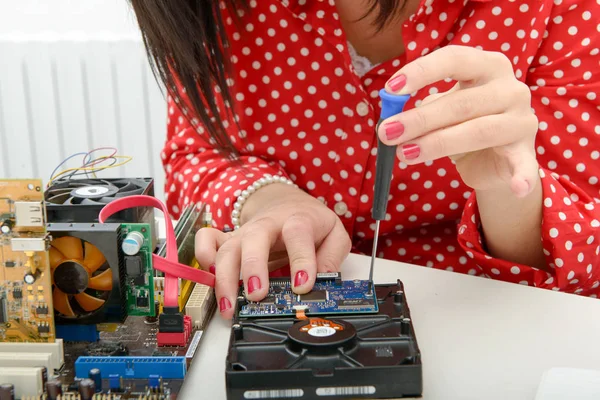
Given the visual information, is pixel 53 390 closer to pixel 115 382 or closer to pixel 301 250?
pixel 115 382

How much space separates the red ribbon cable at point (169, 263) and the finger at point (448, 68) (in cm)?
29

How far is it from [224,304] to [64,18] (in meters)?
1.63

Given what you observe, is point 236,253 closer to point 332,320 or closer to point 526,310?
point 332,320

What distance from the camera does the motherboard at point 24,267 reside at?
64cm

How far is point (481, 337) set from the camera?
740 mm

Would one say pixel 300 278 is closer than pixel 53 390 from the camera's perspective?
No

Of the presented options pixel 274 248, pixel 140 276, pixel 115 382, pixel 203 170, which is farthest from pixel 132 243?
pixel 203 170

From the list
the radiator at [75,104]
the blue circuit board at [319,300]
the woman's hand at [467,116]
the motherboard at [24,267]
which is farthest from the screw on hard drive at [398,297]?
the radiator at [75,104]

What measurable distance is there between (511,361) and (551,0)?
0.61m

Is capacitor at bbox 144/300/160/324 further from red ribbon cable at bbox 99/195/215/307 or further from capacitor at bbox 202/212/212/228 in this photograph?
capacitor at bbox 202/212/212/228

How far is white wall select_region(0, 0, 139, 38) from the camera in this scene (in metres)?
2.08

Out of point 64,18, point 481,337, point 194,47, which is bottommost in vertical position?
point 481,337

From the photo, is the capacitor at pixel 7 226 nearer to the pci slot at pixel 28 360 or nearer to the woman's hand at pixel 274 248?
the pci slot at pixel 28 360

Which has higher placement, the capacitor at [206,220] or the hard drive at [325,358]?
the capacitor at [206,220]
